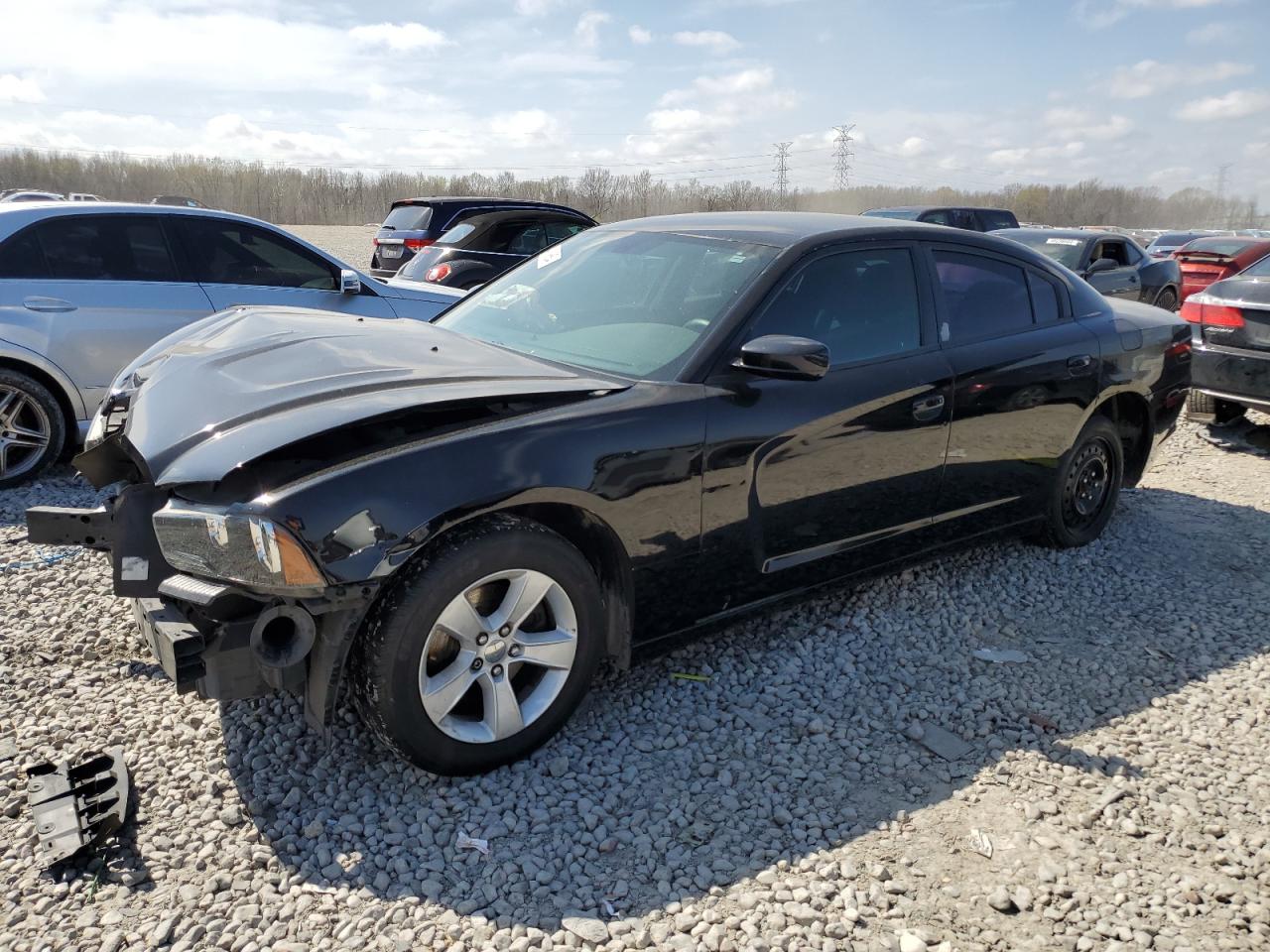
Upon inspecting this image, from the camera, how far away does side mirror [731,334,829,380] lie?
10.4 feet

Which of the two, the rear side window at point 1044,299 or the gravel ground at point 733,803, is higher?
the rear side window at point 1044,299

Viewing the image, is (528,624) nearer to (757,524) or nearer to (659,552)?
(659,552)

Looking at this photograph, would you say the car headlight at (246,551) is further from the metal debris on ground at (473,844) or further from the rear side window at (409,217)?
the rear side window at (409,217)

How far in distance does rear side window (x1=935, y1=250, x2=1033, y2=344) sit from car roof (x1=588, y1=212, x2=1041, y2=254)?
0.34 feet

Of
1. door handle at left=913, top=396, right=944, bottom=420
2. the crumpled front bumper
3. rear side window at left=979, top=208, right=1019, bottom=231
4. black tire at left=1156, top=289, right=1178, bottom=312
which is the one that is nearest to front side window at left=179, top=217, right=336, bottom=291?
the crumpled front bumper

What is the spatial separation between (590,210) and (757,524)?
5614cm

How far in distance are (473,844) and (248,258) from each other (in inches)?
201

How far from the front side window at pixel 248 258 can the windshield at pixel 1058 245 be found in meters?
7.89

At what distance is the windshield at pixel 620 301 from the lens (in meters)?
3.45

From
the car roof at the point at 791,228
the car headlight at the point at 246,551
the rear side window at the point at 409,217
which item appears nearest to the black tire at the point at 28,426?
the car roof at the point at 791,228

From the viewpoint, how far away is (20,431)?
5.64 m

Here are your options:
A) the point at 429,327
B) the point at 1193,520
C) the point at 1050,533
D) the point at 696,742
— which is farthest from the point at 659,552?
the point at 1193,520

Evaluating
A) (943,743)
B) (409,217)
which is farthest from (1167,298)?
(943,743)

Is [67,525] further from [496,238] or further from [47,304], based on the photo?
[496,238]
